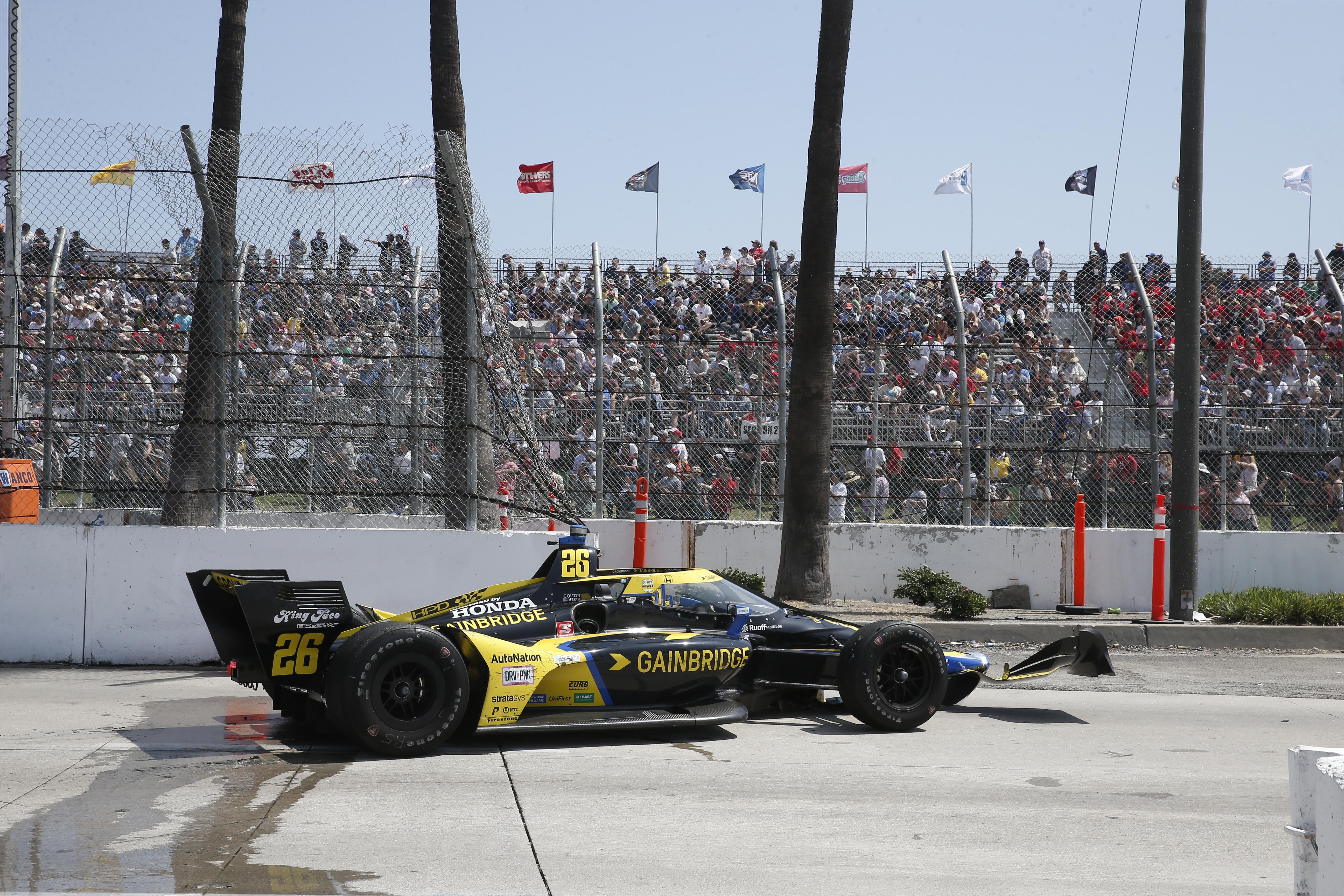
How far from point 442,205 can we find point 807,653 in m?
5.01

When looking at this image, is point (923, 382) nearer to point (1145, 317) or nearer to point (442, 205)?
point (1145, 317)

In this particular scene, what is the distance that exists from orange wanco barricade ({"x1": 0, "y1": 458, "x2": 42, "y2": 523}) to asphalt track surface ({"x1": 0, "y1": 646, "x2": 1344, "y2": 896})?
2091 mm

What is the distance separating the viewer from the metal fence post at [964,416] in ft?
44.6

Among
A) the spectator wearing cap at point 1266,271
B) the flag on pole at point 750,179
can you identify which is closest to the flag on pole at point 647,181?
the flag on pole at point 750,179

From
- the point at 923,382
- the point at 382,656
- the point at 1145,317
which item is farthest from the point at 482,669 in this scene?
the point at 1145,317

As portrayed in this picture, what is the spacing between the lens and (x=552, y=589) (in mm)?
7785

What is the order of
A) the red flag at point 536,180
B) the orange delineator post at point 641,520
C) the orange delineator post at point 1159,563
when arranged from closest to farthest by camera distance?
the orange delineator post at point 641,520
the orange delineator post at point 1159,563
the red flag at point 536,180

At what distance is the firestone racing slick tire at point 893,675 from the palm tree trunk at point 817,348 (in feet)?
15.7

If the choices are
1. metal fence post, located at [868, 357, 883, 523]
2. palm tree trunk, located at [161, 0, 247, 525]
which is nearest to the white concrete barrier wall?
palm tree trunk, located at [161, 0, 247, 525]

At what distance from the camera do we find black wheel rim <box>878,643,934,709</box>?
7855mm

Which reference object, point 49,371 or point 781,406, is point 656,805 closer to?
point 49,371

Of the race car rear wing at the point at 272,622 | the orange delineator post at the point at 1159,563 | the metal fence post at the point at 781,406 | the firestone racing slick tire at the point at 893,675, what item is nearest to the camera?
the race car rear wing at the point at 272,622

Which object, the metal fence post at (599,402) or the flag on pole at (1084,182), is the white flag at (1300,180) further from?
the metal fence post at (599,402)

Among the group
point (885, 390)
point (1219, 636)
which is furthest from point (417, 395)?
point (1219, 636)
